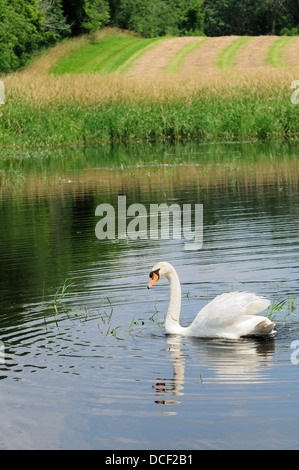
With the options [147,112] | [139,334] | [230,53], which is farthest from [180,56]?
[139,334]

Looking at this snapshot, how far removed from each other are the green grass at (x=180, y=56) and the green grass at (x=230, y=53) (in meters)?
2.87

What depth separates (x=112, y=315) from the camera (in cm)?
954

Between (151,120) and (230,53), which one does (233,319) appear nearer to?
(151,120)

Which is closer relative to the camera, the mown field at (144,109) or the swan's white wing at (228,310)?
the swan's white wing at (228,310)

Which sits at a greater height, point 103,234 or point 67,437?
point 103,234

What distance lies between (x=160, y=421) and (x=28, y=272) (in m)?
6.21

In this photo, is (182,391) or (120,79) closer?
(182,391)

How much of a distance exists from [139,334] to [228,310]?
1.08 metres

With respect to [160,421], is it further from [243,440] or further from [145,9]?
[145,9]

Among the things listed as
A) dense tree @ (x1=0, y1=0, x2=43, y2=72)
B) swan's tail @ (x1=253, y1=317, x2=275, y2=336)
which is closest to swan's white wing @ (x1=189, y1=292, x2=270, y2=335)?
swan's tail @ (x1=253, y1=317, x2=275, y2=336)

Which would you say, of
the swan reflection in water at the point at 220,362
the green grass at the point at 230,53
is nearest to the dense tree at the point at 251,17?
the green grass at the point at 230,53

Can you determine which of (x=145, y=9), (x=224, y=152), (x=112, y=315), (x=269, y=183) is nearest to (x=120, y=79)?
(x=224, y=152)

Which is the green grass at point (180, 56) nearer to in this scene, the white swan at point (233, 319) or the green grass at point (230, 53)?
the green grass at point (230, 53)

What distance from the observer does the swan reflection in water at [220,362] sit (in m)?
7.04
